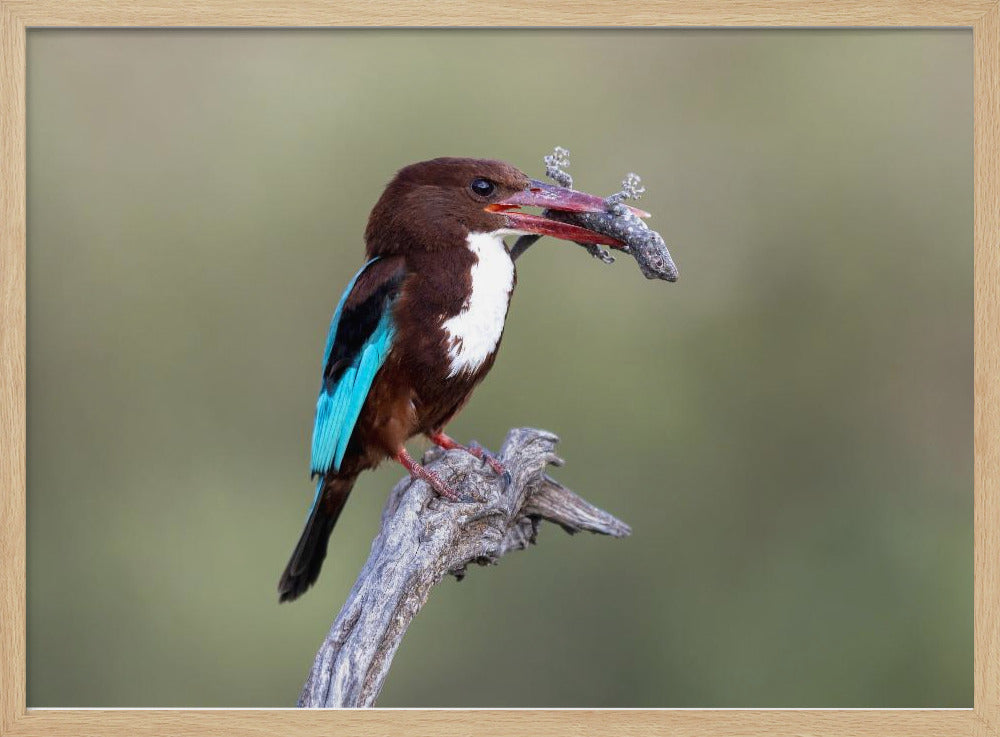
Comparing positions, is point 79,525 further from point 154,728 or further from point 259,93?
point 259,93

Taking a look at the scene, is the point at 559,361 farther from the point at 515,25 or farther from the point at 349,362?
the point at 515,25

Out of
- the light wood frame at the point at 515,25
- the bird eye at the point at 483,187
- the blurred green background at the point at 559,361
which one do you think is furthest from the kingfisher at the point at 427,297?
the light wood frame at the point at 515,25

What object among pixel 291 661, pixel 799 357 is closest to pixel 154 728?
pixel 291 661

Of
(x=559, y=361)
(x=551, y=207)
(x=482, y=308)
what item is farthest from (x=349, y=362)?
(x=559, y=361)

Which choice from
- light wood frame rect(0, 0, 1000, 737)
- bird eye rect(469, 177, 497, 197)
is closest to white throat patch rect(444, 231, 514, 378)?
bird eye rect(469, 177, 497, 197)

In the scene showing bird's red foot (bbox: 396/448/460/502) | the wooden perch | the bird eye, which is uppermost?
the bird eye

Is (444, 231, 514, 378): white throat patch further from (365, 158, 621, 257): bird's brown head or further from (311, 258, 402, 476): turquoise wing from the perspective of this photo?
(311, 258, 402, 476): turquoise wing
